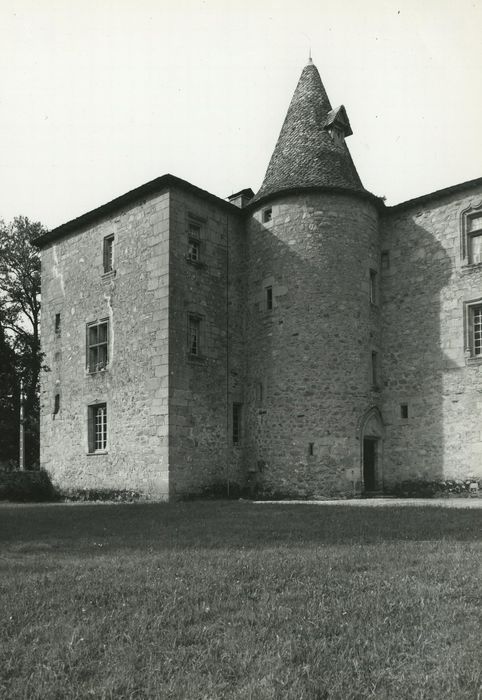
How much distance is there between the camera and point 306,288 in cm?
2119

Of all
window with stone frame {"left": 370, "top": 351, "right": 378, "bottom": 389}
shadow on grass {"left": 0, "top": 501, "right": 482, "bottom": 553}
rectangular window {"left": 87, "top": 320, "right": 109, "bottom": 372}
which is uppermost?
rectangular window {"left": 87, "top": 320, "right": 109, "bottom": 372}

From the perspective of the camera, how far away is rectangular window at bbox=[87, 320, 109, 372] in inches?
900

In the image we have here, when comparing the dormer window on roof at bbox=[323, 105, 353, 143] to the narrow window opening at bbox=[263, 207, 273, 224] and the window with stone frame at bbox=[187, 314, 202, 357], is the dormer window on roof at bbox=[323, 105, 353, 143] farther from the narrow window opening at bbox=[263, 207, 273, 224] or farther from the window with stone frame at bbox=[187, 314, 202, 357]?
the window with stone frame at bbox=[187, 314, 202, 357]

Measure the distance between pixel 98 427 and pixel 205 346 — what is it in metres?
4.85

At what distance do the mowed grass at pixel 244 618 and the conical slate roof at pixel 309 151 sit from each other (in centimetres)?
A: 1471

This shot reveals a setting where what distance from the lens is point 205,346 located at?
2138 cm

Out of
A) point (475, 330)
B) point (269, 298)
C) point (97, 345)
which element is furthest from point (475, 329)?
point (97, 345)

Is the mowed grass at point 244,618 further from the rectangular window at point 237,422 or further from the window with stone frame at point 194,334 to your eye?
the rectangular window at point 237,422

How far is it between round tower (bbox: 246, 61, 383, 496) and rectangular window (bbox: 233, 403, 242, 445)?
15.4 inches

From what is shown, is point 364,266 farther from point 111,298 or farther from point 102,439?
point 102,439

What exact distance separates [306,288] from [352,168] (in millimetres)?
5123

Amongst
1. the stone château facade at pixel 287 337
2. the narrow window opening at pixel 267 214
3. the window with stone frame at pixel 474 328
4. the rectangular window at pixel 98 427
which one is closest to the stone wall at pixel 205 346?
the stone château facade at pixel 287 337

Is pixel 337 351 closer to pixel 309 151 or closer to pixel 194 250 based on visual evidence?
pixel 194 250

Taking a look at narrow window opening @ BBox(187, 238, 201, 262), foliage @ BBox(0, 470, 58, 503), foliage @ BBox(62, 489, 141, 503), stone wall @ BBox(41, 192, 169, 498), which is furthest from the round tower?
foliage @ BBox(0, 470, 58, 503)
